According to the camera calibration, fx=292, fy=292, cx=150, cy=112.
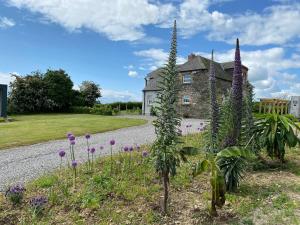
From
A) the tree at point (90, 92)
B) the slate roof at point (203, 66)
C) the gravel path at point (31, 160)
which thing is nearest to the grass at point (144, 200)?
the gravel path at point (31, 160)

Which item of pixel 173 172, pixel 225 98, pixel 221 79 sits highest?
pixel 221 79

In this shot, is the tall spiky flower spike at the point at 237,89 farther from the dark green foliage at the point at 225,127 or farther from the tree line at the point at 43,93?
the tree line at the point at 43,93

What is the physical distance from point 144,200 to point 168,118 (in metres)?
1.43

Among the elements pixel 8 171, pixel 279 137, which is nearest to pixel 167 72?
pixel 279 137

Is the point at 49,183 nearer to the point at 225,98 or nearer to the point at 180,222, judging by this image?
the point at 180,222

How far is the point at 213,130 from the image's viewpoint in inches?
203

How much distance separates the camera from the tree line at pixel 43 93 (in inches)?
1385

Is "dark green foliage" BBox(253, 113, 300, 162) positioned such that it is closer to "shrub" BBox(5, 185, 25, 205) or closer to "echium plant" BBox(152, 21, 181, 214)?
"echium plant" BBox(152, 21, 181, 214)

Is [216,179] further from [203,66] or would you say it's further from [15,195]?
[203,66]

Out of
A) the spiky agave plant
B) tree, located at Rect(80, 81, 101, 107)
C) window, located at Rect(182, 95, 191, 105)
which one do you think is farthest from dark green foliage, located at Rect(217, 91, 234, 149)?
tree, located at Rect(80, 81, 101, 107)

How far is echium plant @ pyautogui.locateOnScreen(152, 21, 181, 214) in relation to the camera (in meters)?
3.51

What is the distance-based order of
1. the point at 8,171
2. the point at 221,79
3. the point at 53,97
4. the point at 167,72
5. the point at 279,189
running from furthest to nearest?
the point at 53,97, the point at 221,79, the point at 8,171, the point at 279,189, the point at 167,72

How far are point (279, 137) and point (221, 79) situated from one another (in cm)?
2239

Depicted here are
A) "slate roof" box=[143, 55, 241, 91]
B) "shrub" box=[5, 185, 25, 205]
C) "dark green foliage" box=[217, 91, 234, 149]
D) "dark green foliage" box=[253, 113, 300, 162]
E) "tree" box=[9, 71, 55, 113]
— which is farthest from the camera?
"tree" box=[9, 71, 55, 113]
